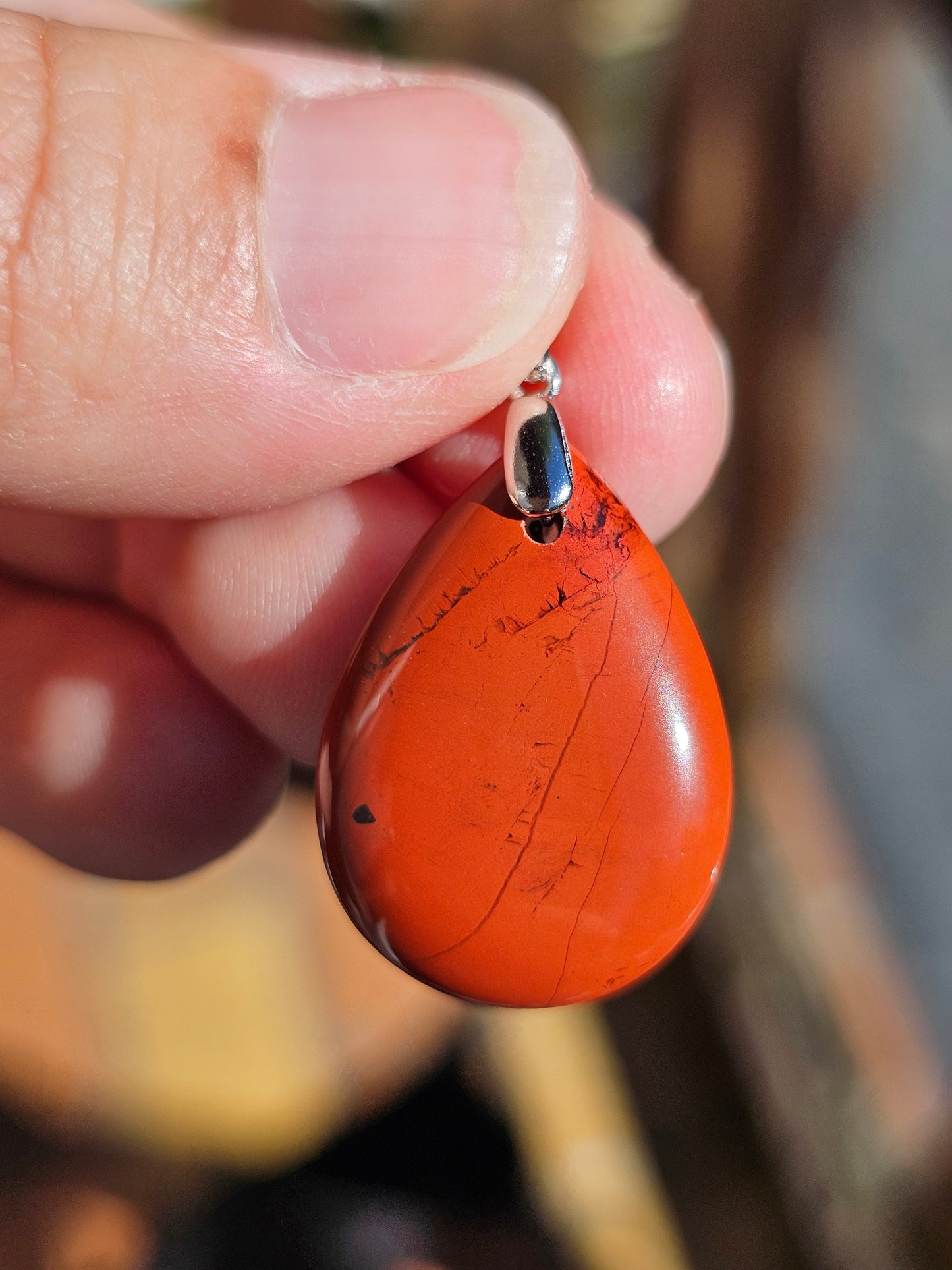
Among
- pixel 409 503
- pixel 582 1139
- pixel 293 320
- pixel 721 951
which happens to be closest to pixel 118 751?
pixel 409 503

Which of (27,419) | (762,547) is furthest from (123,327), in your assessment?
(762,547)

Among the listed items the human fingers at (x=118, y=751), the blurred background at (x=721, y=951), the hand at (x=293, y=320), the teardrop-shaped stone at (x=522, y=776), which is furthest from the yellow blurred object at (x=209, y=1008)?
the teardrop-shaped stone at (x=522, y=776)

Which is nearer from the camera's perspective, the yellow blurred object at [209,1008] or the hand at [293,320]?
the hand at [293,320]

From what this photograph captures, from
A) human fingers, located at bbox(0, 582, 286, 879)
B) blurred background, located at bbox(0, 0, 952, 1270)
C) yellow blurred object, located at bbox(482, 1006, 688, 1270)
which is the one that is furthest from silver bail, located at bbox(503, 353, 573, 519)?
yellow blurred object, located at bbox(482, 1006, 688, 1270)

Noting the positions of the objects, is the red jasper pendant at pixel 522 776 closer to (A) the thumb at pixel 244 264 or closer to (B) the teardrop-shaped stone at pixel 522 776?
(B) the teardrop-shaped stone at pixel 522 776

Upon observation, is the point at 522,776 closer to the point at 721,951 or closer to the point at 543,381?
the point at 543,381

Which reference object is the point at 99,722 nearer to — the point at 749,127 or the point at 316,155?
the point at 316,155

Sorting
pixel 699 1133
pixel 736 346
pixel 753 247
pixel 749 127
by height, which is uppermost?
pixel 749 127
